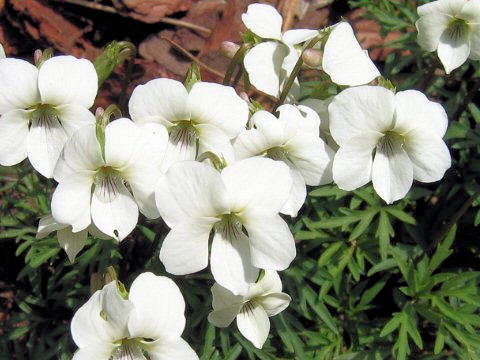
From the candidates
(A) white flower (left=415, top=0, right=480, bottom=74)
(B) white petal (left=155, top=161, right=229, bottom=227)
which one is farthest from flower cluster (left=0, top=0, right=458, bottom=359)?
(A) white flower (left=415, top=0, right=480, bottom=74)

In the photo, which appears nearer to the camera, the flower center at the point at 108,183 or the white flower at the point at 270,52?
the flower center at the point at 108,183

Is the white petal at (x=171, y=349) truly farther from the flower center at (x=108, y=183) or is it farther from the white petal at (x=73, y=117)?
the white petal at (x=73, y=117)

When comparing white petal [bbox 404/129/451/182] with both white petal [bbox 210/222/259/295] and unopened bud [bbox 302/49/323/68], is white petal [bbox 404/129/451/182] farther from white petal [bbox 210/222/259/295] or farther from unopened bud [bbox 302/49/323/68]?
white petal [bbox 210/222/259/295]

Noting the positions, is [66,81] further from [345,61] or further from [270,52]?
[345,61]

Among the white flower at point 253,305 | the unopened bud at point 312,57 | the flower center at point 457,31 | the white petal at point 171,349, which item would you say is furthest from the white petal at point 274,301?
the flower center at point 457,31

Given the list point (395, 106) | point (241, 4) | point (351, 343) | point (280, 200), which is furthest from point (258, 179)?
point (241, 4)

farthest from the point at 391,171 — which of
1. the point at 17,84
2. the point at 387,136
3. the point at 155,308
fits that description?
the point at 17,84
